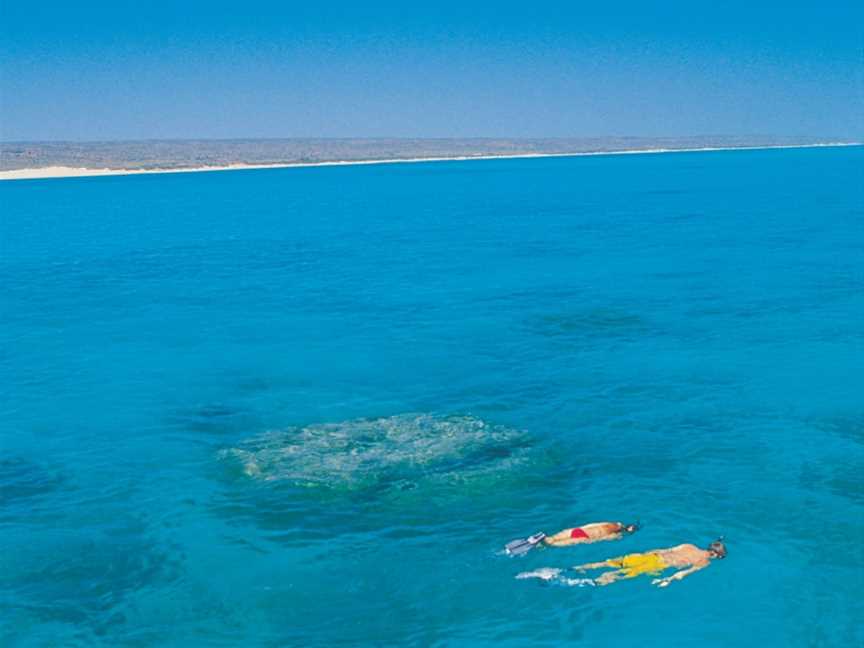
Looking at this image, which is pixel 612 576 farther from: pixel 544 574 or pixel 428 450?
pixel 428 450

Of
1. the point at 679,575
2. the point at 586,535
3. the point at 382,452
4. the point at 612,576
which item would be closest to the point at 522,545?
the point at 586,535

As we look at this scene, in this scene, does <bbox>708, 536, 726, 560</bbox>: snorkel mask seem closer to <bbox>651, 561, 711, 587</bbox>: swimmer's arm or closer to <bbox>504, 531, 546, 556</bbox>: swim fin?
<bbox>651, 561, 711, 587</bbox>: swimmer's arm

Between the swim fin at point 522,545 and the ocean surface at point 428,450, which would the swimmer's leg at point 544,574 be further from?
the swim fin at point 522,545

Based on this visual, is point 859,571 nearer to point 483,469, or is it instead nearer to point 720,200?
point 483,469

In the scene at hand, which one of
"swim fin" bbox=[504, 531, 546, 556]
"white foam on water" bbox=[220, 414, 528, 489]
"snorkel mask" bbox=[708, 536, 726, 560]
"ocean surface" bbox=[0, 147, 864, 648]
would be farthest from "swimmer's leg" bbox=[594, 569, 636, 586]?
"white foam on water" bbox=[220, 414, 528, 489]

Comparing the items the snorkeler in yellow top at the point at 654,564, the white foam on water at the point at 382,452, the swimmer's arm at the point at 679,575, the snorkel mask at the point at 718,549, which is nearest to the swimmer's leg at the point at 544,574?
the snorkeler in yellow top at the point at 654,564
